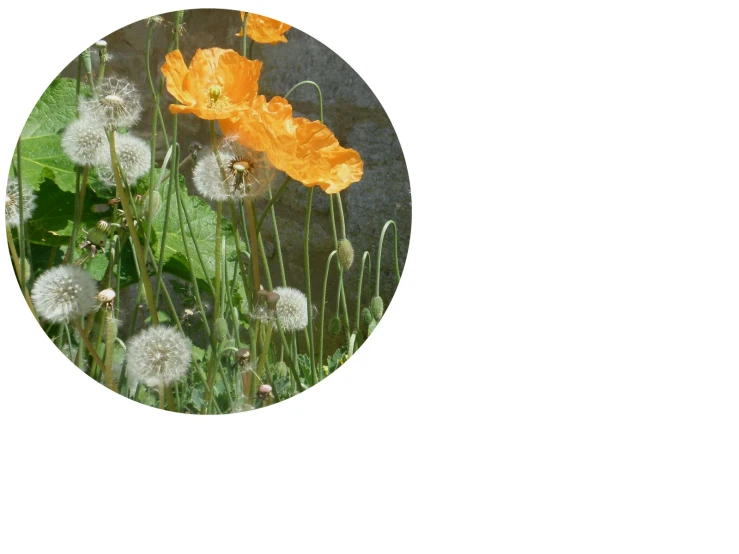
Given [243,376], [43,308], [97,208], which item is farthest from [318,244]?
[43,308]

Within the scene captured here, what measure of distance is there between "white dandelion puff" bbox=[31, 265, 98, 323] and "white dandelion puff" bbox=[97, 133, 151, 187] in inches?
7.1

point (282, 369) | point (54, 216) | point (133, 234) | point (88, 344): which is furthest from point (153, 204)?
point (282, 369)

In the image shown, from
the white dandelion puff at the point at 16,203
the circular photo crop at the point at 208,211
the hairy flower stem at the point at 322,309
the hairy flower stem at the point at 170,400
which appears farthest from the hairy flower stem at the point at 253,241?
the white dandelion puff at the point at 16,203

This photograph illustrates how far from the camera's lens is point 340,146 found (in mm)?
1589

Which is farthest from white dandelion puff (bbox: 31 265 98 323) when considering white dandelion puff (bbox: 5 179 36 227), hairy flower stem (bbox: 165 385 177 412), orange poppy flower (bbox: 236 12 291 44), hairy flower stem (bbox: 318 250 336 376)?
orange poppy flower (bbox: 236 12 291 44)

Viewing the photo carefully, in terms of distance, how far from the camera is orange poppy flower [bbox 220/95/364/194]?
1.56 m

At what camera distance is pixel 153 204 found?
1.56m

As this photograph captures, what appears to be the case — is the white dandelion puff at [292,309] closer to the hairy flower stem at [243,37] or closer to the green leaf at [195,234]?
the green leaf at [195,234]

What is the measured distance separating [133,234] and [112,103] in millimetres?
239

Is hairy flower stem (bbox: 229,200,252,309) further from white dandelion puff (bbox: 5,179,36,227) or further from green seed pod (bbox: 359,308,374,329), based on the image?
white dandelion puff (bbox: 5,179,36,227)

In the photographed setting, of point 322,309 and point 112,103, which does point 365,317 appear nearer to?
point 322,309

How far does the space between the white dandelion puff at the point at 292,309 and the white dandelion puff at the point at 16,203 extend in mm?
472

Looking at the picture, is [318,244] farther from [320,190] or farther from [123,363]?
[123,363]

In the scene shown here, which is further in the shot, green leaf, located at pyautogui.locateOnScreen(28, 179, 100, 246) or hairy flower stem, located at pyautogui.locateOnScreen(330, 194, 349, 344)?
hairy flower stem, located at pyautogui.locateOnScreen(330, 194, 349, 344)
